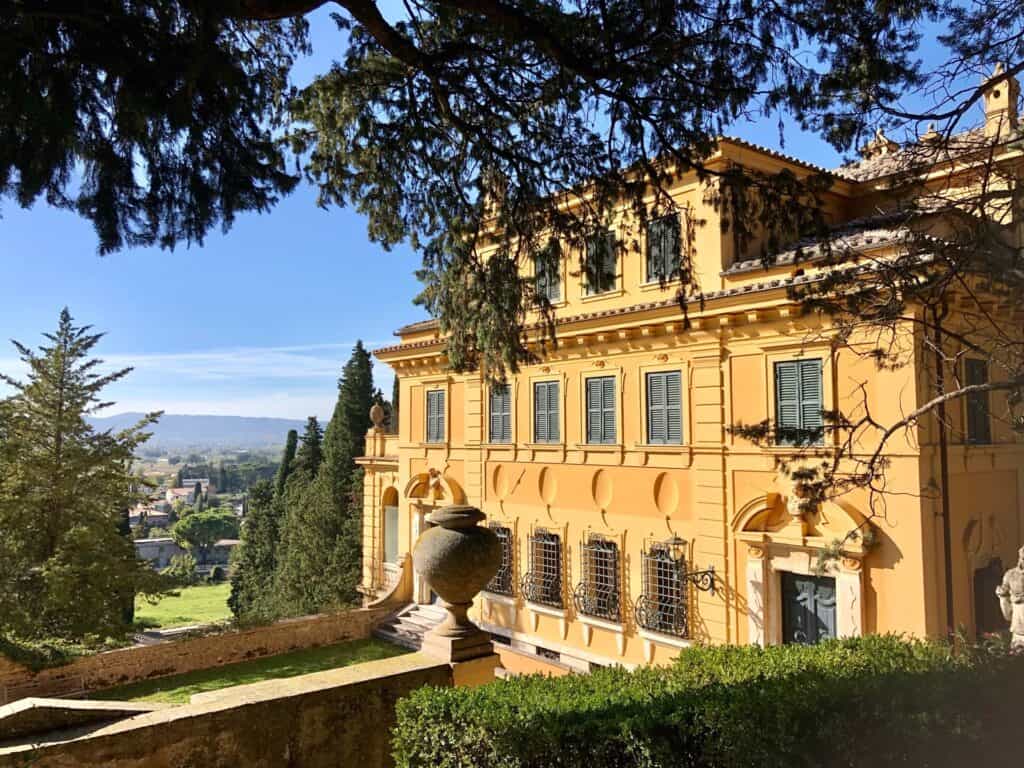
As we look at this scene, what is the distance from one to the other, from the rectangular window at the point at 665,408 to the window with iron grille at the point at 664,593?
2.25 meters

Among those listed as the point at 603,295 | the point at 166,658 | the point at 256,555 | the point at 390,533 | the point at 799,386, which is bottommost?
the point at 256,555

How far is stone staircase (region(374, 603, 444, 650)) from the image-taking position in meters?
17.8

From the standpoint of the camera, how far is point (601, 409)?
1634cm

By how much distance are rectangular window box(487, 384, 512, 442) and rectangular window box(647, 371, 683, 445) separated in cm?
440

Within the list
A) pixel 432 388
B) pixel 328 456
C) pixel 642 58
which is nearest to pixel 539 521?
pixel 432 388

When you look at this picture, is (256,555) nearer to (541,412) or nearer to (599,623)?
(541,412)

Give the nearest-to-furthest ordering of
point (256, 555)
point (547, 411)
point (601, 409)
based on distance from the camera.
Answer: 1. point (601, 409)
2. point (547, 411)
3. point (256, 555)

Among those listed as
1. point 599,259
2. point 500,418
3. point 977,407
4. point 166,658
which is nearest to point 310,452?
point 500,418

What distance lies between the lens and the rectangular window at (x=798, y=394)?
12680mm

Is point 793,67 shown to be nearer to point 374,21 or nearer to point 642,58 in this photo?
point 642,58

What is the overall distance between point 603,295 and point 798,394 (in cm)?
552

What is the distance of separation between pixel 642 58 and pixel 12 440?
58.3 ft

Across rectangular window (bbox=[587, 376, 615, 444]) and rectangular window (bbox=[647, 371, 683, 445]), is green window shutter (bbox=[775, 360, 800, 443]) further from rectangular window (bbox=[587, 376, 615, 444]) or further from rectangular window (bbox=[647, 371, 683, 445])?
rectangular window (bbox=[587, 376, 615, 444])

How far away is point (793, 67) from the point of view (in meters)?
6.26
